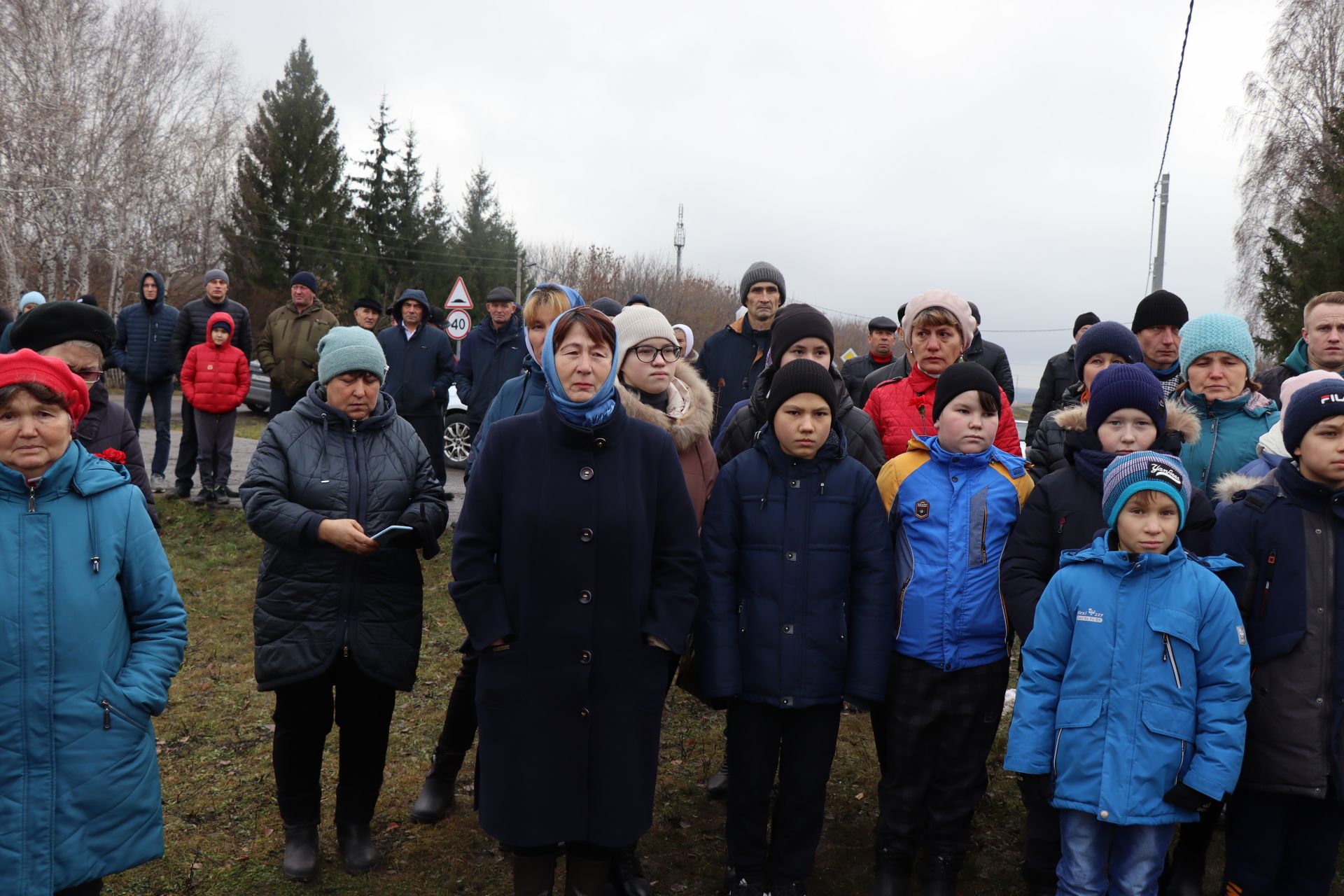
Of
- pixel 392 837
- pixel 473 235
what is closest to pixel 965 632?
pixel 392 837

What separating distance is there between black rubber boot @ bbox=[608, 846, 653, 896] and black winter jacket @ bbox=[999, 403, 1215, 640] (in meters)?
1.75

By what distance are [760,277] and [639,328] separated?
253 centimetres

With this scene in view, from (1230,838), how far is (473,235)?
5276cm

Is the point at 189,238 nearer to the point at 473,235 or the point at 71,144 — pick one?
the point at 71,144

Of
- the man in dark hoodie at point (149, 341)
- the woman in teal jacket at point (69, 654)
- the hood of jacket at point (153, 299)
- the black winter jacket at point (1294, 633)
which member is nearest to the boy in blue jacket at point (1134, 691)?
the black winter jacket at point (1294, 633)

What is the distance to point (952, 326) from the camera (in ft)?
14.0

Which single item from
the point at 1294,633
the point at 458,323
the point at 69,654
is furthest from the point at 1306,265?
the point at 69,654

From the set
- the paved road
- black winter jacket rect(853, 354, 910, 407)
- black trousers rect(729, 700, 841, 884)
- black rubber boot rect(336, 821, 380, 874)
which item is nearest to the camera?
black trousers rect(729, 700, 841, 884)

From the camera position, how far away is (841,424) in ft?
11.9

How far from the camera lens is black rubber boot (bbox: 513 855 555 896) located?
3078 millimetres

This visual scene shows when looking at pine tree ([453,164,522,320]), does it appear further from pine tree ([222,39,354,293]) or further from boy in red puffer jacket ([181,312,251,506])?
boy in red puffer jacket ([181,312,251,506])

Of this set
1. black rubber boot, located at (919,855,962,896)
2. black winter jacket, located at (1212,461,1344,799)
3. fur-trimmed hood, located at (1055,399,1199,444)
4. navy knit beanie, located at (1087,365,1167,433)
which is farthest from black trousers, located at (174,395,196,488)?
black winter jacket, located at (1212,461,1344,799)

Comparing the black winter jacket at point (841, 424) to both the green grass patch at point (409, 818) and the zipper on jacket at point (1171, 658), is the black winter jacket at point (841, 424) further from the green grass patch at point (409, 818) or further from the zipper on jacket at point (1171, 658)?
the green grass patch at point (409, 818)

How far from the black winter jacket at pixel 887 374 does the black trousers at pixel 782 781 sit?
1997 mm
